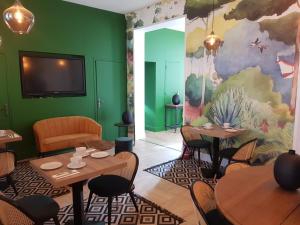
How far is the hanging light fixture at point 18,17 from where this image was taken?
7.59ft

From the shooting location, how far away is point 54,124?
480 centimetres

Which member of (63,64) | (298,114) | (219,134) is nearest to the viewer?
(298,114)

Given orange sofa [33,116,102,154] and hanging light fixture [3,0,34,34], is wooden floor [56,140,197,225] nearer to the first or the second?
orange sofa [33,116,102,154]

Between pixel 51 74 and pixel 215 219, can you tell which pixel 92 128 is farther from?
pixel 215 219

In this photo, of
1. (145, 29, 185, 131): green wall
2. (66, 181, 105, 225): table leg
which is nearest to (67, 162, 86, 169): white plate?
(66, 181, 105, 225): table leg

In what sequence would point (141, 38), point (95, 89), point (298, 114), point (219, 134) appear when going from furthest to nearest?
point (141, 38) < point (95, 89) < point (219, 134) < point (298, 114)

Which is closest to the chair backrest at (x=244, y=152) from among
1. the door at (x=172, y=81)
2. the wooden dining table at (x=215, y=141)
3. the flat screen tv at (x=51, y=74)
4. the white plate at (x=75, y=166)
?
the wooden dining table at (x=215, y=141)

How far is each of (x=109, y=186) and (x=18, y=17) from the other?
1921mm

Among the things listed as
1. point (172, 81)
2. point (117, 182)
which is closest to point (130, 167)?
point (117, 182)

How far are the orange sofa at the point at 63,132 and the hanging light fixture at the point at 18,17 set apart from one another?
8.14 feet

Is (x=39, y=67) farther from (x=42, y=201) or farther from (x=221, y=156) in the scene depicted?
(x=221, y=156)

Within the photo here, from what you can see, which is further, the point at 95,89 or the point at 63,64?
the point at 95,89

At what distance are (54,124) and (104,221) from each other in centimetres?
281

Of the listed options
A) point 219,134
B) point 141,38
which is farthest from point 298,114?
point 141,38
